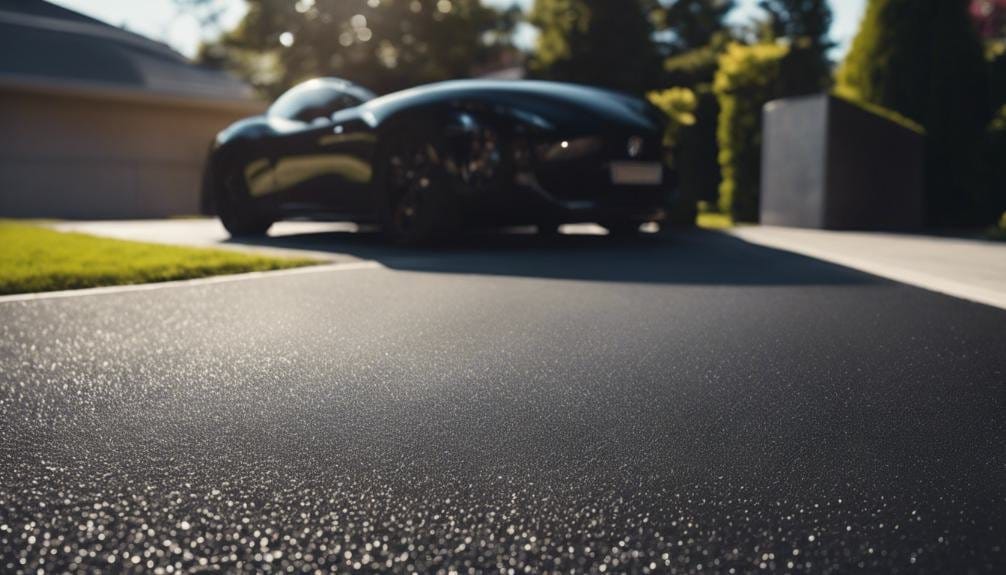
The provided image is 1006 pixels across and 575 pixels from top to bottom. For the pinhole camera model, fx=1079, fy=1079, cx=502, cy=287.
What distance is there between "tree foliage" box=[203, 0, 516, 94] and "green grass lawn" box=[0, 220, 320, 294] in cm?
2478

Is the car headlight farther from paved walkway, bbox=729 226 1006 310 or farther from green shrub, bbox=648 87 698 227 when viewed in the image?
paved walkway, bbox=729 226 1006 310

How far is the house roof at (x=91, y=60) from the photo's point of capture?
70.8 ft

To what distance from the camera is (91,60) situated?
2344 centimetres

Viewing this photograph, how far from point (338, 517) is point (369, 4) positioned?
3215 cm

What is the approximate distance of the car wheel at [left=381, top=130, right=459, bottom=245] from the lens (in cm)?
812

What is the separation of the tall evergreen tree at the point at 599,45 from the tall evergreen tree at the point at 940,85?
1838 cm

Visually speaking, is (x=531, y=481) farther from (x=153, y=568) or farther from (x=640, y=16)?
(x=640, y=16)

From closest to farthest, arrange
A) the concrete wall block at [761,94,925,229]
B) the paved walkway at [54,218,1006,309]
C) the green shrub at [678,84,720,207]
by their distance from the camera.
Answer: the paved walkway at [54,218,1006,309], the concrete wall block at [761,94,925,229], the green shrub at [678,84,720,207]

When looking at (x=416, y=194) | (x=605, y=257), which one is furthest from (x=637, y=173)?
(x=416, y=194)

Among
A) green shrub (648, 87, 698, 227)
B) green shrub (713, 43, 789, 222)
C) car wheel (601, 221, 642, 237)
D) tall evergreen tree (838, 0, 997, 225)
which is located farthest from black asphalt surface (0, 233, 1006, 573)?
tall evergreen tree (838, 0, 997, 225)

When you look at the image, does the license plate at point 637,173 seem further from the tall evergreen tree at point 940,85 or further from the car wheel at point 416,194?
the tall evergreen tree at point 940,85

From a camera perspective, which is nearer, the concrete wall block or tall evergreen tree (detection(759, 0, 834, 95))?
the concrete wall block

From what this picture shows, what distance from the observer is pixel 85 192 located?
21.7 meters

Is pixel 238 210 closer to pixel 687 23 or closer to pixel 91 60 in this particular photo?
pixel 91 60
